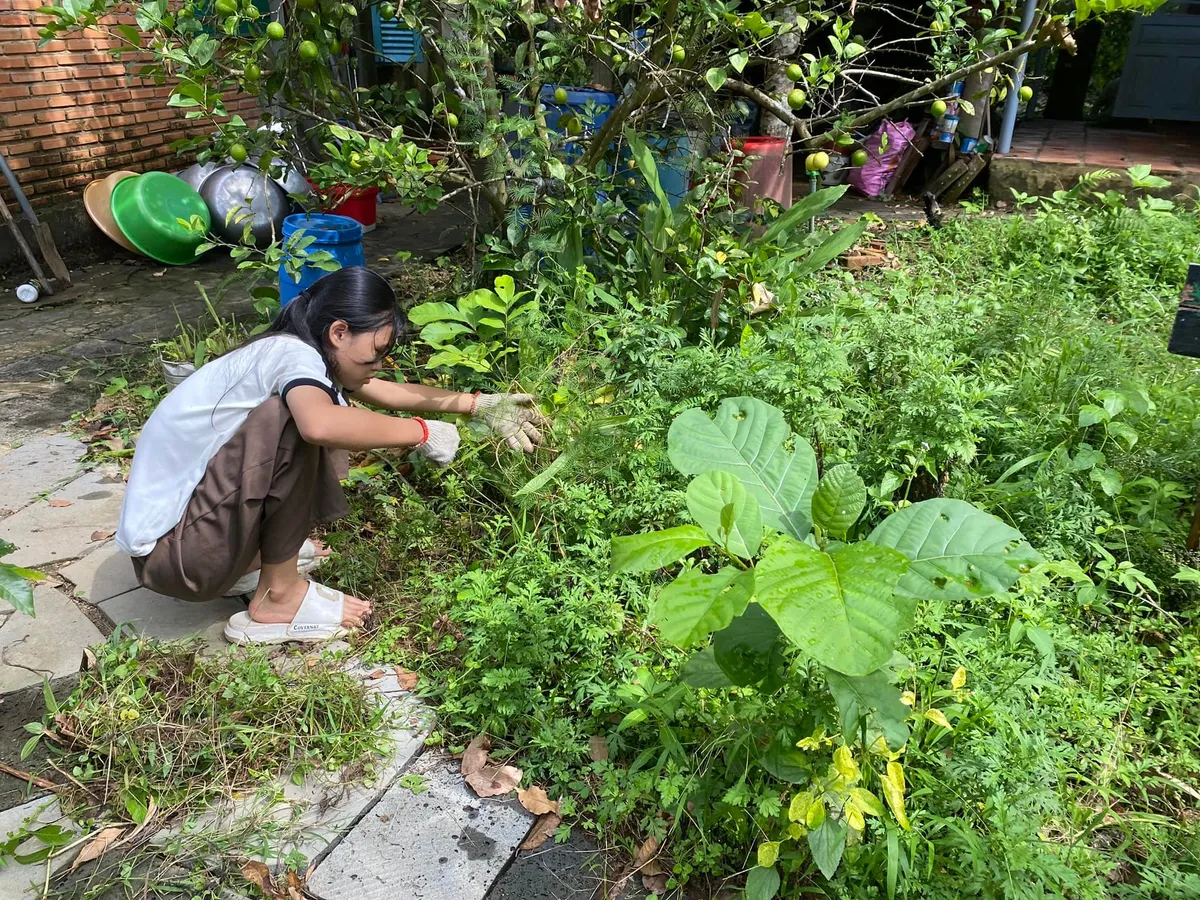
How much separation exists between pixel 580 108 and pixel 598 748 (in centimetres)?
308

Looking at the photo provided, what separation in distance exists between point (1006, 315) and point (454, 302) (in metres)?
2.42

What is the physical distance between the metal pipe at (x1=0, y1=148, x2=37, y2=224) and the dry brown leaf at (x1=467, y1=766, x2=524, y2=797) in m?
5.14

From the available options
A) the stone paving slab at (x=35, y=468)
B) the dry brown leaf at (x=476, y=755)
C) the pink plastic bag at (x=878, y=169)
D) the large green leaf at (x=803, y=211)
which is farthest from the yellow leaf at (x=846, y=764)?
the pink plastic bag at (x=878, y=169)

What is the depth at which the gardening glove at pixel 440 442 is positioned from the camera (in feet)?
8.69

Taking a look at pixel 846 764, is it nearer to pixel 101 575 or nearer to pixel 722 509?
pixel 722 509

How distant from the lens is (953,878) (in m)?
1.68

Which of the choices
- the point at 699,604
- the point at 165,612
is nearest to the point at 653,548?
the point at 699,604

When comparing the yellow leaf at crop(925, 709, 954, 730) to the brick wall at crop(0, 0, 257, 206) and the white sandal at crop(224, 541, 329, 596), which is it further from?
the brick wall at crop(0, 0, 257, 206)

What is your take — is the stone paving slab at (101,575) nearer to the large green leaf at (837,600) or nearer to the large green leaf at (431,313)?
the large green leaf at (431,313)

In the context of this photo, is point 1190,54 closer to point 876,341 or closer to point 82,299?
point 876,341

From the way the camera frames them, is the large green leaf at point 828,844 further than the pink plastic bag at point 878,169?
No

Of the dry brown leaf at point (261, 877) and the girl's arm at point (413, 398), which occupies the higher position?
the girl's arm at point (413, 398)

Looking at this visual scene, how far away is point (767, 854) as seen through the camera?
1.65 m

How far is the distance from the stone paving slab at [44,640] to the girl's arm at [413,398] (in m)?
1.06
